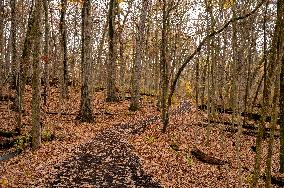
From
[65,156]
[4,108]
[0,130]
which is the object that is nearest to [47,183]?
[65,156]

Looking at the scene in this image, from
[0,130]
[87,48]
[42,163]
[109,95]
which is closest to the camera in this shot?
[42,163]

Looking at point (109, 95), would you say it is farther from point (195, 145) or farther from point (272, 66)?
point (272, 66)

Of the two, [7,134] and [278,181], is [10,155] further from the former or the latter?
[278,181]

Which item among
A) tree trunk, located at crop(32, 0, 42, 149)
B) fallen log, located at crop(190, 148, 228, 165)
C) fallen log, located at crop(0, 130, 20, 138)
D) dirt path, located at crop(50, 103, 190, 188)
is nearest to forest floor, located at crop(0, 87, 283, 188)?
dirt path, located at crop(50, 103, 190, 188)

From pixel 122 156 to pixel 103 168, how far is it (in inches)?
67.7

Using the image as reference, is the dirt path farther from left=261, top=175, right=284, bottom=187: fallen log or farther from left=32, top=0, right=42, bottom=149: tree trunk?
left=261, top=175, right=284, bottom=187: fallen log

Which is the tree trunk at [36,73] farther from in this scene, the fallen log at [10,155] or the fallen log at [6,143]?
the fallen log at [6,143]

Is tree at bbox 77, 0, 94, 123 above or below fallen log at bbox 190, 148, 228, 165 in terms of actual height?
above

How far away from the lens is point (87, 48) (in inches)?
774

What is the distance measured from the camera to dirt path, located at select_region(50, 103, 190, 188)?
9.83m

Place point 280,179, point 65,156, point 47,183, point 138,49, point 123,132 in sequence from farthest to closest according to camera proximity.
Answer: point 138,49, point 123,132, point 280,179, point 65,156, point 47,183

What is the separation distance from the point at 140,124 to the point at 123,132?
2783 mm

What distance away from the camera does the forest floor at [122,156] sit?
33.8ft

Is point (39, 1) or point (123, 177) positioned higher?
point (39, 1)
